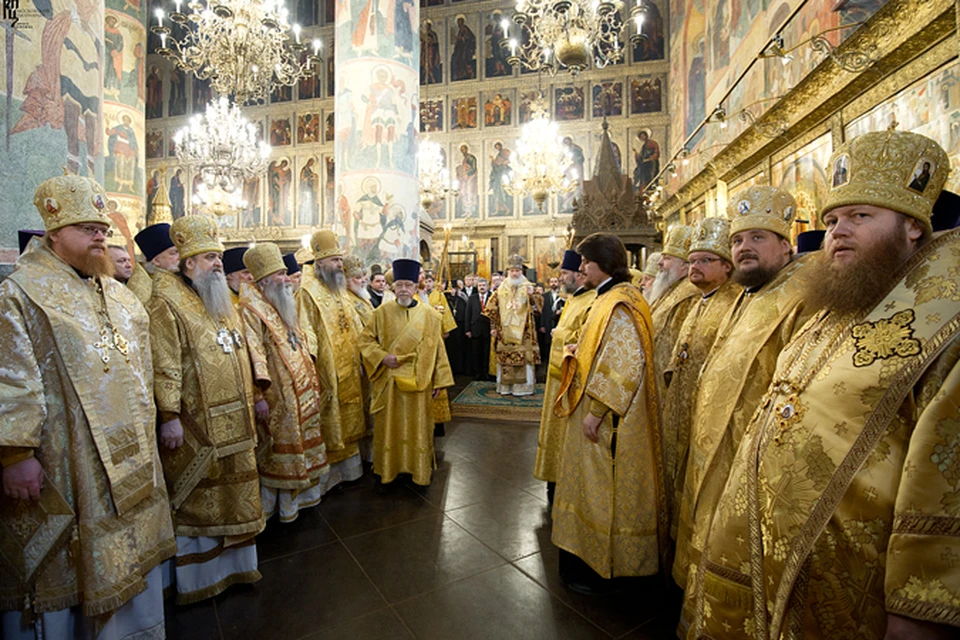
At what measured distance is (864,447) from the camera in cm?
121

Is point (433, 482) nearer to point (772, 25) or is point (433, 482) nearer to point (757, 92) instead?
point (757, 92)

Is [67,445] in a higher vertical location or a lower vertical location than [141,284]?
lower

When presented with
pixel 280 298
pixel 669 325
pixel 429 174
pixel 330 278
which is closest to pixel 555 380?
pixel 669 325

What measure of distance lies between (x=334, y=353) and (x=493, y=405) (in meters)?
3.82

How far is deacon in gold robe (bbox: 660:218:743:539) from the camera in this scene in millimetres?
2766

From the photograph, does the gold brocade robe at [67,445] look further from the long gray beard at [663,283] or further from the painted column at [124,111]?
the painted column at [124,111]

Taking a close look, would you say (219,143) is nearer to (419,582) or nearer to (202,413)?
(202,413)

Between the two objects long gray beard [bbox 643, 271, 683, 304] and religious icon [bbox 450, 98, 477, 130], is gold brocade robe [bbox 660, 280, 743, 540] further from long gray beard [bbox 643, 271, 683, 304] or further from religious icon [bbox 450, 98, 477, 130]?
religious icon [bbox 450, 98, 477, 130]

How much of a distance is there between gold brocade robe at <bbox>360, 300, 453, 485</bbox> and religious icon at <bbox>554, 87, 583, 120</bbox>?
15278 mm

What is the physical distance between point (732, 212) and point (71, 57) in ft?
12.2

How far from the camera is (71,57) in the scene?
2.70 m

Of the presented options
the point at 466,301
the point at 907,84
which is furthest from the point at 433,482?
the point at 466,301

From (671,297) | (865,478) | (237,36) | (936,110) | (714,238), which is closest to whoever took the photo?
(865,478)

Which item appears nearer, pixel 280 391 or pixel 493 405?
pixel 280 391
